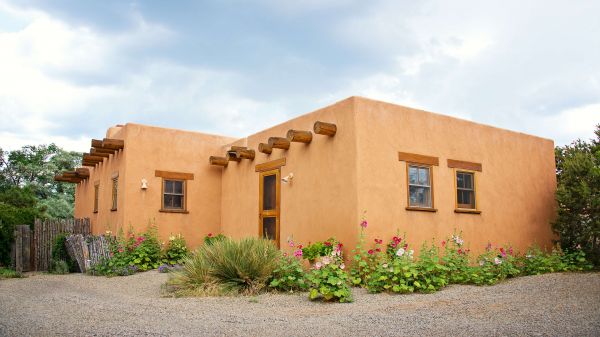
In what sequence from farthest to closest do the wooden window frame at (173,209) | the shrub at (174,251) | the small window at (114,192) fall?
the small window at (114,192), the wooden window frame at (173,209), the shrub at (174,251)

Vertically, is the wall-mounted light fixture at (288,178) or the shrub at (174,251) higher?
the wall-mounted light fixture at (288,178)

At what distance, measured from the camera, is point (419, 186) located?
34.4 feet

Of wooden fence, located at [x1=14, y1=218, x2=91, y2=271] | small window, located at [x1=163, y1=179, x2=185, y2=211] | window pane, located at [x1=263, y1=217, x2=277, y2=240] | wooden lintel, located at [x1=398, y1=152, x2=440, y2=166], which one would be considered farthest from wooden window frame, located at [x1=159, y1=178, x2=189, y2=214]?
wooden lintel, located at [x1=398, y1=152, x2=440, y2=166]

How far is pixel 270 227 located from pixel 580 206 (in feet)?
22.5

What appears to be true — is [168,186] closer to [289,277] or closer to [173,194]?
[173,194]

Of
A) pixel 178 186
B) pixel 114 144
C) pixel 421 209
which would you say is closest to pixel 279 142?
pixel 421 209

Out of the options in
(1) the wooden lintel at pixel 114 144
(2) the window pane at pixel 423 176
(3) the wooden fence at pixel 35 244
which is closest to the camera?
(2) the window pane at pixel 423 176

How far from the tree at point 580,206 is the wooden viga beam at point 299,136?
5846 millimetres

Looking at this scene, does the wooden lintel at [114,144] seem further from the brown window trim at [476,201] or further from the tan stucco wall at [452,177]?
the brown window trim at [476,201]

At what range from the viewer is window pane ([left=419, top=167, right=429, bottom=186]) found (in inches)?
416

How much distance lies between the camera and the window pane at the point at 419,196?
1033 centimetres

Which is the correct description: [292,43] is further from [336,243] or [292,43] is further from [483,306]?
[483,306]

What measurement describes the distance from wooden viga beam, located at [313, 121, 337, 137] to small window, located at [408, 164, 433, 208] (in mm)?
1759

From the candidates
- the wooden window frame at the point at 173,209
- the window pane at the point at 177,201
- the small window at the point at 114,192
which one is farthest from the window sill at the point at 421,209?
the small window at the point at 114,192
